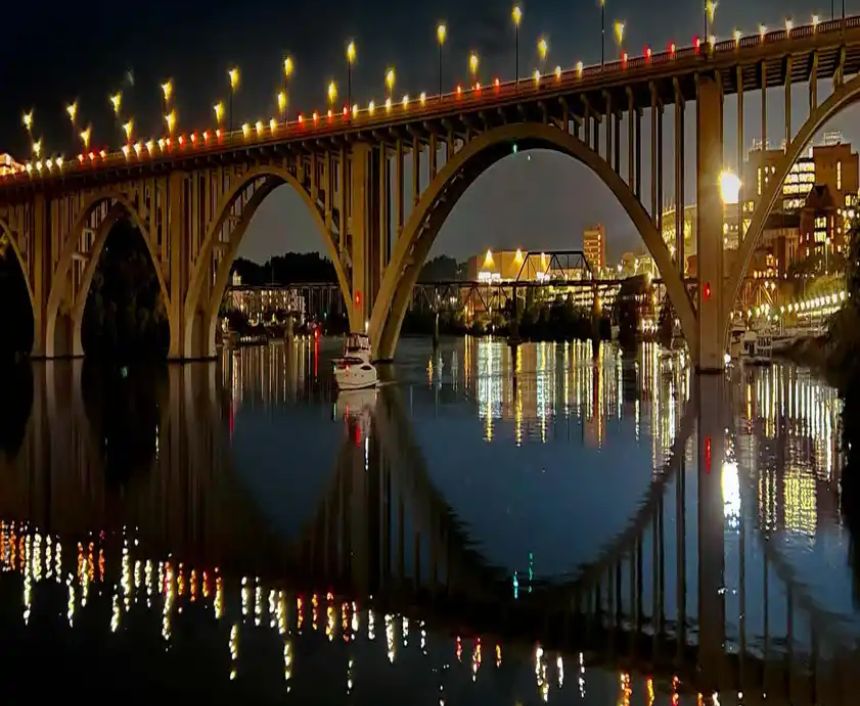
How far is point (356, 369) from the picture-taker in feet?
139

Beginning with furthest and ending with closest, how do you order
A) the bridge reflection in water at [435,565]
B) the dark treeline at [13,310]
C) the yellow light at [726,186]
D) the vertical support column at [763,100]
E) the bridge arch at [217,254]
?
the dark treeline at [13,310], the bridge arch at [217,254], the yellow light at [726,186], the vertical support column at [763,100], the bridge reflection in water at [435,565]

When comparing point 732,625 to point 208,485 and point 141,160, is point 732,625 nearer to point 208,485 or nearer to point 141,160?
point 208,485

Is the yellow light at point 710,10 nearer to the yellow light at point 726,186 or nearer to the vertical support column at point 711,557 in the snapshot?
the yellow light at point 726,186

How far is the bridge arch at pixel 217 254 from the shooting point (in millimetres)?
63781

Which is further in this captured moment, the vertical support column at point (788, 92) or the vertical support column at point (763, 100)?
the vertical support column at point (788, 92)

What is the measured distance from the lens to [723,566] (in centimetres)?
1207

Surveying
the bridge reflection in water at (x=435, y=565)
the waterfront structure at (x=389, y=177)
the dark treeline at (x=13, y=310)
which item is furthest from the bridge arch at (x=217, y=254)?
the bridge reflection in water at (x=435, y=565)

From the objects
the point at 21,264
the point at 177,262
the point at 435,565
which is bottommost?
the point at 435,565

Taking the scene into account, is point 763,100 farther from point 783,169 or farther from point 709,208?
point 709,208

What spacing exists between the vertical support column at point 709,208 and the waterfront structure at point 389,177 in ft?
0.19

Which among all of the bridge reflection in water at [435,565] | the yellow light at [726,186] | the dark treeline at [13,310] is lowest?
the bridge reflection in water at [435,565]

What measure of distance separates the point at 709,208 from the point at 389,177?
20.3m

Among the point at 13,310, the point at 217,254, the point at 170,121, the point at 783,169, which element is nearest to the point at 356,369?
the point at 783,169

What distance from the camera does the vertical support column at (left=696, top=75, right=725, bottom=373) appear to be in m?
43.9
